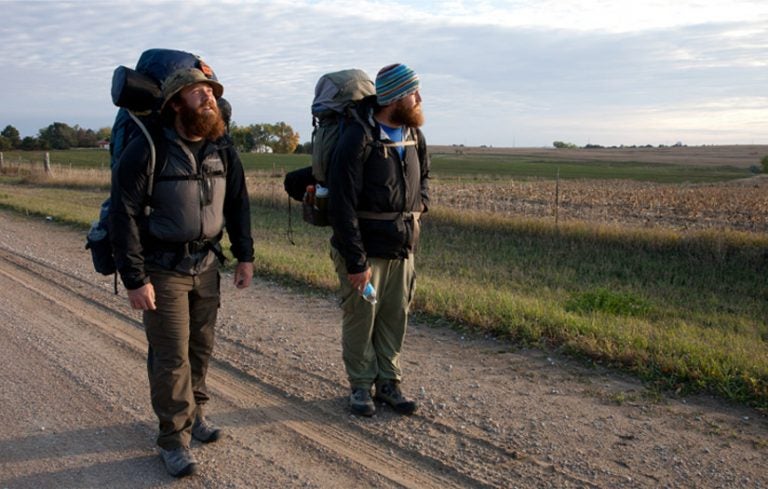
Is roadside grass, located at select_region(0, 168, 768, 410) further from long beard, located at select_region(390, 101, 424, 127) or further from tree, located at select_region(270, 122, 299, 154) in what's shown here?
tree, located at select_region(270, 122, 299, 154)

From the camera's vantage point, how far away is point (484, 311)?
667 cm

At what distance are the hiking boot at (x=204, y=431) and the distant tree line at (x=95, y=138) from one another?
202ft

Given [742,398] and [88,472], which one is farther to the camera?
[742,398]

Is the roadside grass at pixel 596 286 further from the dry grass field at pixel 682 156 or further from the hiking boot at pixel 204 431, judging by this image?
the dry grass field at pixel 682 156

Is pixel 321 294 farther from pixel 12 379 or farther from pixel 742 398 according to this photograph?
pixel 742 398

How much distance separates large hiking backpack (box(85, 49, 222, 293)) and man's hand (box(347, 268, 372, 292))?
4.30 feet

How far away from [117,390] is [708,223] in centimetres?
1351

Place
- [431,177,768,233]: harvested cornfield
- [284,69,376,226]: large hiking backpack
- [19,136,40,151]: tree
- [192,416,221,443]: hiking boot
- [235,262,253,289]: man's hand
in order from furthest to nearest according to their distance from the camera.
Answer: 1. [19,136,40,151]: tree
2. [431,177,768,233]: harvested cornfield
3. [284,69,376,226]: large hiking backpack
4. [235,262,253,289]: man's hand
5. [192,416,221,443]: hiking boot

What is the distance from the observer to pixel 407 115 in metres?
4.29

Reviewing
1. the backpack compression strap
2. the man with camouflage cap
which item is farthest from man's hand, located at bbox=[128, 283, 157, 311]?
the backpack compression strap

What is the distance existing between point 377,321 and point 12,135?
75593 millimetres

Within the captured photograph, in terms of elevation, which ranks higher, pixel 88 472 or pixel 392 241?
pixel 392 241

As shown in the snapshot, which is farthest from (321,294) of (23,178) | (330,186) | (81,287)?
(23,178)

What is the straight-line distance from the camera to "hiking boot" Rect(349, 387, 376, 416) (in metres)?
4.50
